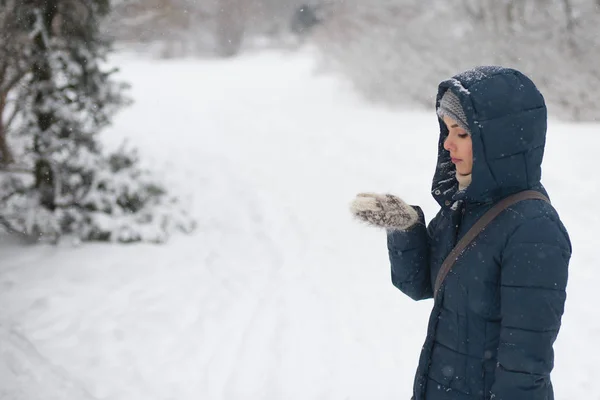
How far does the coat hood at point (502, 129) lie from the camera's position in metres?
1.81

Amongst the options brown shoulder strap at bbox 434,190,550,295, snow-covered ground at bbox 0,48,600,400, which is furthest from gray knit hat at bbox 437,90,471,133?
snow-covered ground at bbox 0,48,600,400

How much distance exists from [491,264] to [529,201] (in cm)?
23

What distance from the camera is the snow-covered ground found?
436cm

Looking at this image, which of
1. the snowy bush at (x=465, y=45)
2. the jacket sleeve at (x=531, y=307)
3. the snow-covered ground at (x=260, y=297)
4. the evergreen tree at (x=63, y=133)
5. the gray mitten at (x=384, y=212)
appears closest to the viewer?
the jacket sleeve at (x=531, y=307)

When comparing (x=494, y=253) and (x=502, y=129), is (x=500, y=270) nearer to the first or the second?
(x=494, y=253)

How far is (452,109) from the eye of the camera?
1.96 metres

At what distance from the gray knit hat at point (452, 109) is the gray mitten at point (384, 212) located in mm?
360

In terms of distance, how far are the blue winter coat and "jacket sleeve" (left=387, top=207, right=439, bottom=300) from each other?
0.13m

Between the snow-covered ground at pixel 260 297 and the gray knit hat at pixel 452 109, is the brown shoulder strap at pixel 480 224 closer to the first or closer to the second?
the gray knit hat at pixel 452 109

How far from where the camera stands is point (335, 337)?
499 centimetres

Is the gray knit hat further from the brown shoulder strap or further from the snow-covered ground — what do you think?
the snow-covered ground

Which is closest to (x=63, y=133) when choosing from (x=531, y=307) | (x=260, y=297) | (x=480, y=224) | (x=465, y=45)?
(x=260, y=297)

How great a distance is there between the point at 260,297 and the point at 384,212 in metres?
3.79

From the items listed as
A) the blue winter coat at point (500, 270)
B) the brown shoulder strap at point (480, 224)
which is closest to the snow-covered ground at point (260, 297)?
the blue winter coat at point (500, 270)
